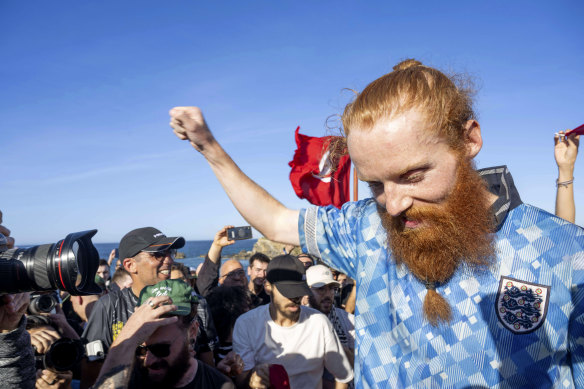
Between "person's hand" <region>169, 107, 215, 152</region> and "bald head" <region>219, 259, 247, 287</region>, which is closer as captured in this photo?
"person's hand" <region>169, 107, 215, 152</region>

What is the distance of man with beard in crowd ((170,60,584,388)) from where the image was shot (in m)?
1.51

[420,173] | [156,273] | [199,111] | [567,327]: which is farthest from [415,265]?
[156,273]

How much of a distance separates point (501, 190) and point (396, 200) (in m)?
0.48

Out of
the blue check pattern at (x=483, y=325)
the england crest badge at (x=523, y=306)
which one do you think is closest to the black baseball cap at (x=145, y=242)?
the blue check pattern at (x=483, y=325)

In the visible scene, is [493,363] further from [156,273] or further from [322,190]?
[156,273]

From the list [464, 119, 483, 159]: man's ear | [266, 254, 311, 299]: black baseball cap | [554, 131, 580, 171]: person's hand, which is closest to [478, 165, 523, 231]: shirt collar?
[464, 119, 483, 159]: man's ear

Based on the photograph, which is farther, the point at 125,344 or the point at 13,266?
the point at 125,344

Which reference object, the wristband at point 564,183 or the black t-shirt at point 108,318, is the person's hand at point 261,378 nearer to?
the black t-shirt at point 108,318

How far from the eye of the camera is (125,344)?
242cm

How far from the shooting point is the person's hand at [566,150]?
10.6 ft

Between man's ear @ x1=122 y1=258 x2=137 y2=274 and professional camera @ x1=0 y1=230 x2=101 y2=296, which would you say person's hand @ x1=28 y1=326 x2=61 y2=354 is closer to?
man's ear @ x1=122 y1=258 x2=137 y2=274

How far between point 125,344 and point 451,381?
5.84 ft

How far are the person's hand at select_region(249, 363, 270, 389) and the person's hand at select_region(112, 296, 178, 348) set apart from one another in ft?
3.07

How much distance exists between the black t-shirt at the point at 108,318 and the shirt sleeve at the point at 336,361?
73.2 inches
